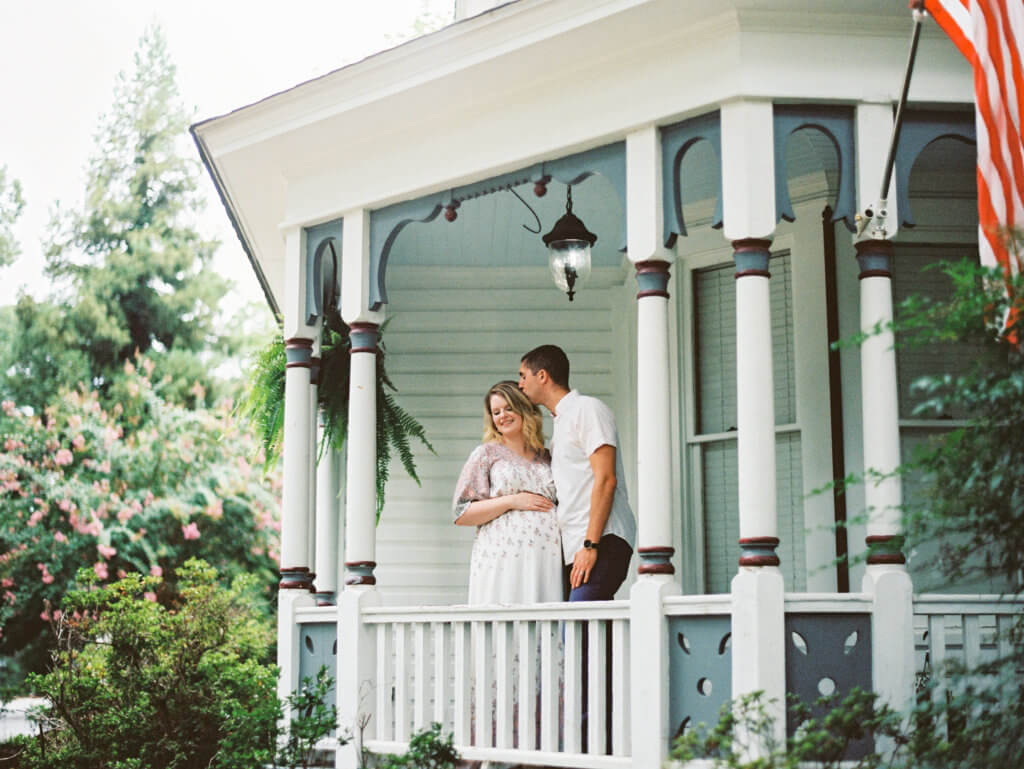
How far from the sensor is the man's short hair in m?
7.12

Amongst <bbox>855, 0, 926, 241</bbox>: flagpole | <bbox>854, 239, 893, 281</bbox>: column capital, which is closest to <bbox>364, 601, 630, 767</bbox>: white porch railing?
<bbox>854, 239, 893, 281</bbox>: column capital

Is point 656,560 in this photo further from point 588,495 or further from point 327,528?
point 327,528

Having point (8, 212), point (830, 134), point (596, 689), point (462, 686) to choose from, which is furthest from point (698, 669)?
point (8, 212)

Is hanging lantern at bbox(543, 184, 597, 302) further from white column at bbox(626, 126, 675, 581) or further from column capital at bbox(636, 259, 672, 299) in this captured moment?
column capital at bbox(636, 259, 672, 299)

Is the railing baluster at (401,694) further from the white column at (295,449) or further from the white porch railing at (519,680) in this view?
the white column at (295,449)

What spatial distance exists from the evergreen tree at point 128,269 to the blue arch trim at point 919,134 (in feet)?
78.0

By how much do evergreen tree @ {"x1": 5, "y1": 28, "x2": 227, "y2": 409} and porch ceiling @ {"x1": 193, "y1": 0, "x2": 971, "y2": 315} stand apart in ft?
69.4

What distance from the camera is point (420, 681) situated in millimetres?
6859

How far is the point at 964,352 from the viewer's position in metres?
7.86

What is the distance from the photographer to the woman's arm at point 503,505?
7.00 m

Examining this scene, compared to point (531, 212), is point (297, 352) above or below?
below

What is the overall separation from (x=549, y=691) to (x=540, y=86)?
3.03 m

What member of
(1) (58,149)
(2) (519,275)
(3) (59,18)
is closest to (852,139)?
(2) (519,275)

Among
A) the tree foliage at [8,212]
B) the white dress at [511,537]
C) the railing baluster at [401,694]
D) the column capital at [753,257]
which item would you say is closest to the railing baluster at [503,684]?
the white dress at [511,537]
